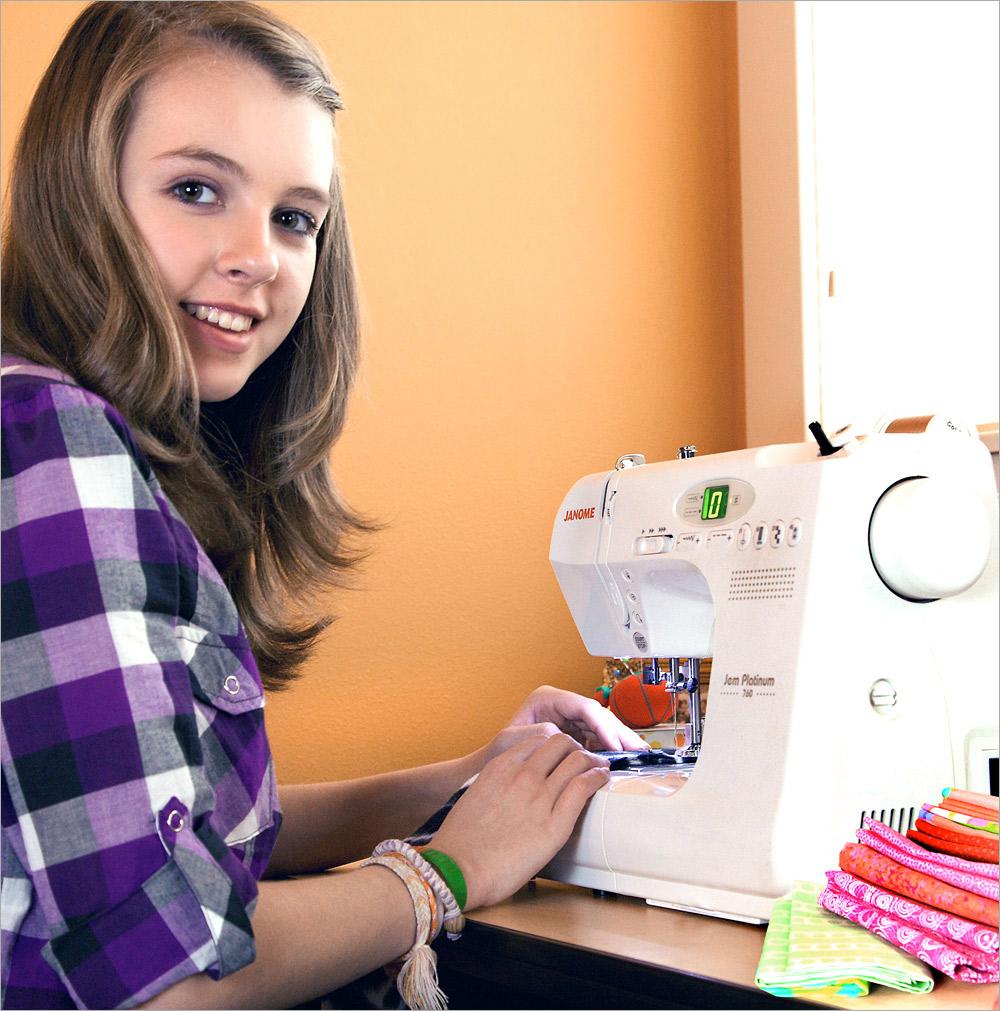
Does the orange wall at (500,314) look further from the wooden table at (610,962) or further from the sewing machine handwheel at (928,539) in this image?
the sewing machine handwheel at (928,539)

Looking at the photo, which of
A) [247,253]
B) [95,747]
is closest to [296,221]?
[247,253]

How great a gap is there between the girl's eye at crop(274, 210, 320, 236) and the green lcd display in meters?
0.46

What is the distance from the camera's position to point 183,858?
77 cm

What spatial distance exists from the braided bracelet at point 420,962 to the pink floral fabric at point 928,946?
0.33 meters

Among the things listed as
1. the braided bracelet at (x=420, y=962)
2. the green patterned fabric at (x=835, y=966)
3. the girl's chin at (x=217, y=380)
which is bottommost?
the braided bracelet at (x=420, y=962)

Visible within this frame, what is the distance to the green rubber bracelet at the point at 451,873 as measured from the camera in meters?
1.04

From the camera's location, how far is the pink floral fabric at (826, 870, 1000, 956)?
82 centimetres

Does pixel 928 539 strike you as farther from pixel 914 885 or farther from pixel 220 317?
pixel 220 317

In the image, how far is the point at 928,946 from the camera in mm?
832

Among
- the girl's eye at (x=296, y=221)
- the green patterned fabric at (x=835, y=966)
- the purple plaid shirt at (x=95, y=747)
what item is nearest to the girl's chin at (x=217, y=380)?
the girl's eye at (x=296, y=221)

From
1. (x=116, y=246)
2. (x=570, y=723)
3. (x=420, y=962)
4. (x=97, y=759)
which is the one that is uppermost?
(x=116, y=246)

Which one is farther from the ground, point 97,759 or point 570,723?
point 97,759

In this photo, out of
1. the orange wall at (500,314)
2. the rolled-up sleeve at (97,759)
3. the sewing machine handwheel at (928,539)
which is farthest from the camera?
the orange wall at (500,314)

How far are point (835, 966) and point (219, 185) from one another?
0.78m
